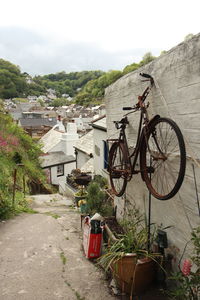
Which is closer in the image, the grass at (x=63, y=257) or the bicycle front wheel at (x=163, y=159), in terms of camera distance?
the bicycle front wheel at (x=163, y=159)

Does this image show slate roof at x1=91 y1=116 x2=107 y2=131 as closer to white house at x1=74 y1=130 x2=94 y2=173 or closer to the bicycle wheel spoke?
white house at x1=74 y1=130 x2=94 y2=173

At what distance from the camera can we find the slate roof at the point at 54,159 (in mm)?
19678

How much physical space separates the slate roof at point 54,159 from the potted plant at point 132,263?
16578 millimetres

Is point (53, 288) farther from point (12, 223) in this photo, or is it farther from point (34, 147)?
point (34, 147)

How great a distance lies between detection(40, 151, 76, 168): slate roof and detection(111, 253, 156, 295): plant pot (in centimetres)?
1665

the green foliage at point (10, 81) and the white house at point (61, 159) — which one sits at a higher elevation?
the green foliage at point (10, 81)

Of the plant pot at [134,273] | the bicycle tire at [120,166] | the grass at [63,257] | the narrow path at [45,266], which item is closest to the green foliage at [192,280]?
the plant pot at [134,273]

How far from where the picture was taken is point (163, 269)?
302 cm

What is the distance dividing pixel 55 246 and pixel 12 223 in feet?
6.81

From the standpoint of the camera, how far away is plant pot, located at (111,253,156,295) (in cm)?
312

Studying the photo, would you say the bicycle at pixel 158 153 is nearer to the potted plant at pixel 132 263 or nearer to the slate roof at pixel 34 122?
the potted plant at pixel 132 263

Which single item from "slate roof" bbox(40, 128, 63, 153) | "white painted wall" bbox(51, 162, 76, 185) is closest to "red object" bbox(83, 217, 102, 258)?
"white painted wall" bbox(51, 162, 76, 185)

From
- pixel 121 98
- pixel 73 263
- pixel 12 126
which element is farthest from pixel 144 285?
pixel 12 126

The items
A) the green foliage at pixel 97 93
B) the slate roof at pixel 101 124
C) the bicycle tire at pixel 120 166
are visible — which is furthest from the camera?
the green foliage at pixel 97 93
